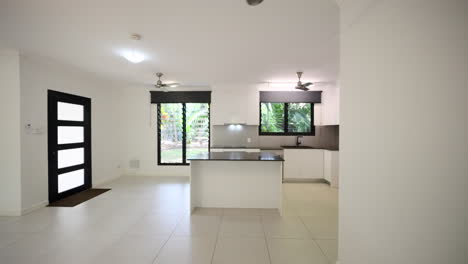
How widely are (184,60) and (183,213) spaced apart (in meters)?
2.72

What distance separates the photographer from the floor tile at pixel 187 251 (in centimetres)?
205

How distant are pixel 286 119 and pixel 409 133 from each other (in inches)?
187

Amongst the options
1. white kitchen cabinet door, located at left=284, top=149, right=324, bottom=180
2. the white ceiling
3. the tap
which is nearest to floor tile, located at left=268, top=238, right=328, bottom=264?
the white ceiling

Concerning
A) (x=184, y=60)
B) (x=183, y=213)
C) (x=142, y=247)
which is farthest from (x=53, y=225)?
(x=184, y=60)

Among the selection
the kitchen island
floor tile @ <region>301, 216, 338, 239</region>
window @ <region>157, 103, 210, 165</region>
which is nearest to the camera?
floor tile @ <region>301, 216, 338, 239</region>

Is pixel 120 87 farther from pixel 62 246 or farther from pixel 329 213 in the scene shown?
pixel 329 213

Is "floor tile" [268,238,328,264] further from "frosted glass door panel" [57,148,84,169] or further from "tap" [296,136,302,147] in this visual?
"frosted glass door panel" [57,148,84,169]

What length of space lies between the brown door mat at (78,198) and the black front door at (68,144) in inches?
4.9

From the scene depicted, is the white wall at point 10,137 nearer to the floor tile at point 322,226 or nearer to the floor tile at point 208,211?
the floor tile at point 208,211

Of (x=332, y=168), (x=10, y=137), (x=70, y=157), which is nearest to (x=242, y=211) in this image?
(x=332, y=168)

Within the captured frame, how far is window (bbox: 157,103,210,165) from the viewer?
581 cm

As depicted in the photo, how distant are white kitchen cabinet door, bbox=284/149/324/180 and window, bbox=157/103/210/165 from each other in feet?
8.12

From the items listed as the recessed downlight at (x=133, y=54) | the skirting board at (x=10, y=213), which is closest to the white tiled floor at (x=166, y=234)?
the skirting board at (x=10, y=213)

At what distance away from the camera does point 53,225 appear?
109 inches
